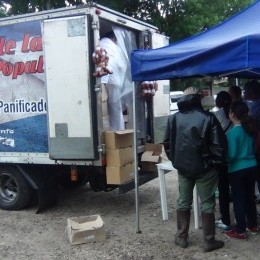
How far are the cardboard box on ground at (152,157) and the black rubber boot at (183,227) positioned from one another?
1.76 metres

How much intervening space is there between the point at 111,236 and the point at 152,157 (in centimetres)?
158

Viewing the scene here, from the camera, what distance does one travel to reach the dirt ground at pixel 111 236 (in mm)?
4625

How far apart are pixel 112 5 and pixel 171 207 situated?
23.5ft

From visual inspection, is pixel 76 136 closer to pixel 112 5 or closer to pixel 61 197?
pixel 61 197

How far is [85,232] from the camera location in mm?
4957

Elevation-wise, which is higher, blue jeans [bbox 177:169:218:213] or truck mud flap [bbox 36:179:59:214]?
blue jeans [bbox 177:169:218:213]

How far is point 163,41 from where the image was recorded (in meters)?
7.24

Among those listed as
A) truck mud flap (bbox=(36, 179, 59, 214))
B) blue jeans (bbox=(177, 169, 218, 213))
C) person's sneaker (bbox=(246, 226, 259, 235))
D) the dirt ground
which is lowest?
the dirt ground

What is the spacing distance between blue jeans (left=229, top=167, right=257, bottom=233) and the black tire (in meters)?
3.06

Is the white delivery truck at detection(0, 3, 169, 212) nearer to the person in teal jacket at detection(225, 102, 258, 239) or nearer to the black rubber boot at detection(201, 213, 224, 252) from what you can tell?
the black rubber boot at detection(201, 213, 224, 252)

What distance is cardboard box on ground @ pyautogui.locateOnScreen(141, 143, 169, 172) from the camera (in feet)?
21.1

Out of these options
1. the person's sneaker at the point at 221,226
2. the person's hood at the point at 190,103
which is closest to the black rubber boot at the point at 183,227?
the person's sneaker at the point at 221,226

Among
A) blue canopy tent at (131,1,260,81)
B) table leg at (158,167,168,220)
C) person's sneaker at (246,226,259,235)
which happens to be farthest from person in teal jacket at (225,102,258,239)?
table leg at (158,167,168,220)

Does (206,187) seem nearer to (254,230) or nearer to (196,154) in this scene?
(196,154)
